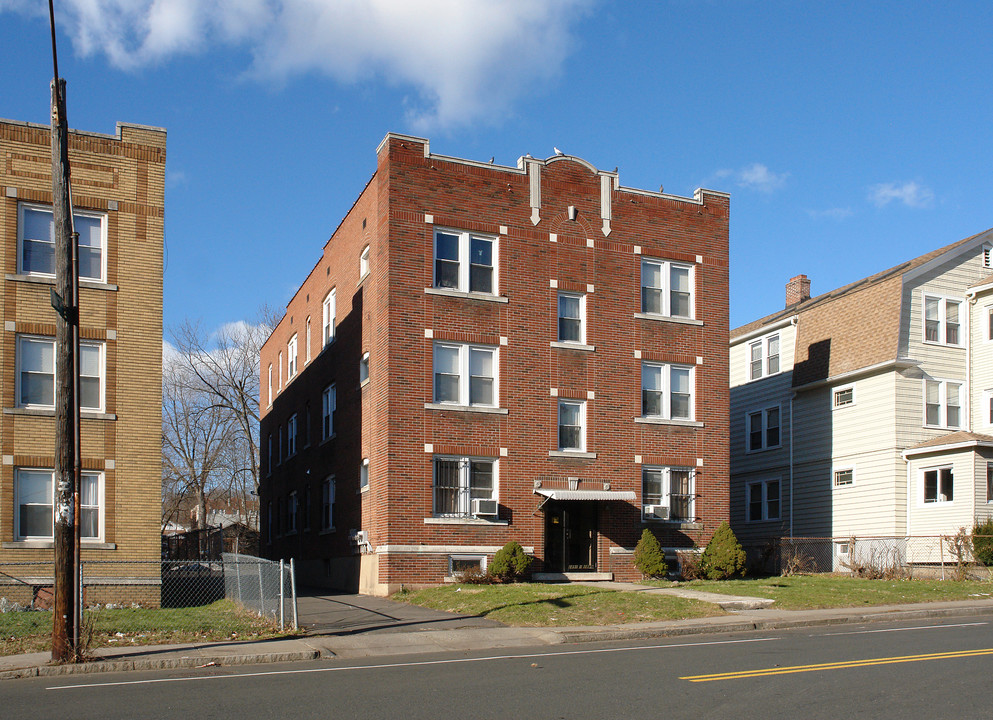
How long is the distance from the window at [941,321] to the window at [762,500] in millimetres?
7696

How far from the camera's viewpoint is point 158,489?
22391mm

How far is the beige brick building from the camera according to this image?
A: 21547 millimetres

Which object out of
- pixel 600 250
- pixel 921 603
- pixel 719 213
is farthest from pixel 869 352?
pixel 921 603

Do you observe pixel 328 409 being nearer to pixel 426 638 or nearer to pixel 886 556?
pixel 426 638

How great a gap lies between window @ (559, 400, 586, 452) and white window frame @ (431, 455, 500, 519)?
2181 millimetres

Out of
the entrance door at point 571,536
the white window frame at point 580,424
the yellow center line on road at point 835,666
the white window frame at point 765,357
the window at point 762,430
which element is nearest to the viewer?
the yellow center line on road at point 835,666

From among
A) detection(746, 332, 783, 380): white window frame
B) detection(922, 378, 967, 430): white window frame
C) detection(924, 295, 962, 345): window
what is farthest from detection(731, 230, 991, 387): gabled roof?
detection(922, 378, 967, 430): white window frame

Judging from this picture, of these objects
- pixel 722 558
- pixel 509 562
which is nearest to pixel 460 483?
pixel 509 562

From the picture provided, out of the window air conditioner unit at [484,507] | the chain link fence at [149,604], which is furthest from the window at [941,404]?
the chain link fence at [149,604]

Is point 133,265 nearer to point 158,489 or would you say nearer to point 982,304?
point 158,489

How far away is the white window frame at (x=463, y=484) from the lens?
82.6ft

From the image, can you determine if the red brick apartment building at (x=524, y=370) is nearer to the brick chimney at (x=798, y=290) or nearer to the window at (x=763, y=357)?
the window at (x=763, y=357)

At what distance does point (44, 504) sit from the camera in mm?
21656

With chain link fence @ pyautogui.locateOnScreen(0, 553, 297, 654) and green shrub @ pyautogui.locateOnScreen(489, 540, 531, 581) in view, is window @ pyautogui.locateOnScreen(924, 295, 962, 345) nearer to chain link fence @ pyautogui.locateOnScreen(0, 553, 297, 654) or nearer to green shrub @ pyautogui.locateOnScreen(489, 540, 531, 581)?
green shrub @ pyautogui.locateOnScreen(489, 540, 531, 581)
